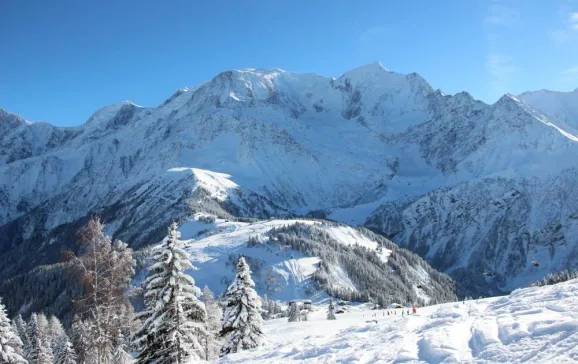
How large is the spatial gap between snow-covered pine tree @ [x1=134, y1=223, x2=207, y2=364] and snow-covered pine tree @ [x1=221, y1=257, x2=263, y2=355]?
6.27m

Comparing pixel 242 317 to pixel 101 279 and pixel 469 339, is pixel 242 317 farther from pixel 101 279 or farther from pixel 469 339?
pixel 469 339

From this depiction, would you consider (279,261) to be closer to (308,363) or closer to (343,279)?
(343,279)

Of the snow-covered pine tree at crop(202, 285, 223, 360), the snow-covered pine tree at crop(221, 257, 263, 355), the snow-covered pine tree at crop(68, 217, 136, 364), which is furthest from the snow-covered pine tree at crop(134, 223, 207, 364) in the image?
the snow-covered pine tree at crop(202, 285, 223, 360)

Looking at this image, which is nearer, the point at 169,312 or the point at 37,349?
the point at 169,312

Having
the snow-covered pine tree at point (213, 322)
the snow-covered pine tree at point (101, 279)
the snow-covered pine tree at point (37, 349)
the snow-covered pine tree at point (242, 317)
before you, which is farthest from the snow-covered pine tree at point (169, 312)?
the snow-covered pine tree at point (37, 349)

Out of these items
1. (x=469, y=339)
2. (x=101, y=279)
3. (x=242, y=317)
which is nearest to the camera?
(x=469, y=339)

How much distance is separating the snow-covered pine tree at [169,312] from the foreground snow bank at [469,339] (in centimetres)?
571

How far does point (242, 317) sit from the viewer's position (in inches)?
1419

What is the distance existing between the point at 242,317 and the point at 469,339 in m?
21.0

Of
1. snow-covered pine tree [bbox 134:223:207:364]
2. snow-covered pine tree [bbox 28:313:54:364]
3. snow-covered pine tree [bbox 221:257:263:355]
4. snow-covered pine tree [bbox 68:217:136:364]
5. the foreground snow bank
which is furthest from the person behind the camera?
snow-covered pine tree [bbox 28:313:54:364]

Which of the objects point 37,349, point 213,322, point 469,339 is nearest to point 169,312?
point 469,339

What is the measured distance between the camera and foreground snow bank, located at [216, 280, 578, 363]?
1552 centimetres

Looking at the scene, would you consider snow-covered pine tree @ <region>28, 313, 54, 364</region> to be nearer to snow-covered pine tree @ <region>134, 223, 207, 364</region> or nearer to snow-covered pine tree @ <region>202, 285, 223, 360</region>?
snow-covered pine tree @ <region>202, 285, 223, 360</region>

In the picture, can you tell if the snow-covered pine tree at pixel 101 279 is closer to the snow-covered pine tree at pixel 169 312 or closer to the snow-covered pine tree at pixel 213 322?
the snow-covered pine tree at pixel 169 312
